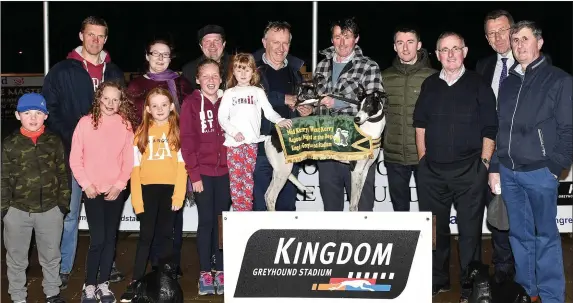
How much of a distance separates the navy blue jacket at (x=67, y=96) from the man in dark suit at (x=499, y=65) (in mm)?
2832

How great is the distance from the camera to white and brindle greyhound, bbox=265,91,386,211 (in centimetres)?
526

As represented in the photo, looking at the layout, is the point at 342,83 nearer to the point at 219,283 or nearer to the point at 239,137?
the point at 239,137

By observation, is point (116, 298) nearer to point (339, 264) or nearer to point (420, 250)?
point (339, 264)

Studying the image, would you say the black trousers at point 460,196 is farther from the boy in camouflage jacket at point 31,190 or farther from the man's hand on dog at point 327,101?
the boy in camouflage jacket at point 31,190

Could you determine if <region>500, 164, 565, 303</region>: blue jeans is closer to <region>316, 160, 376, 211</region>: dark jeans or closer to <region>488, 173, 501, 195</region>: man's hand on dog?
<region>488, 173, 501, 195</region>: man's hand on dog

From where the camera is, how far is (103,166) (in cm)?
523

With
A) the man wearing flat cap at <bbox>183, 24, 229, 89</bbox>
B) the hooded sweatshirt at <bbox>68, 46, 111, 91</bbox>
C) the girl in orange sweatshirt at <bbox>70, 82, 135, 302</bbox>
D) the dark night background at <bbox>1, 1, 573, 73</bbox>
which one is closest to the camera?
the girl in orange sweatshirt at <bbox>70, 82, 135, 302</bbox>

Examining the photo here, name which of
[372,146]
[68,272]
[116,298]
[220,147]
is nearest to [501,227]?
[372,146]

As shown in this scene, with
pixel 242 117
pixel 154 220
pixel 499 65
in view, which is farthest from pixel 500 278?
pixel 154 220

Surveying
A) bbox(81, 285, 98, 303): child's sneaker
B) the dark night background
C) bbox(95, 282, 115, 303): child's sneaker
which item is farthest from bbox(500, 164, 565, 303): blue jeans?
the dark night background

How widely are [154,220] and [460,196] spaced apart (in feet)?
7.27

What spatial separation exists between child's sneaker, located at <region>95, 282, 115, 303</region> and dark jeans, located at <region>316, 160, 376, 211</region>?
69.7 inches

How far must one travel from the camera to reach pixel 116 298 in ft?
18.2

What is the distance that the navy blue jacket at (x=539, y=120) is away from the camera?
15.6 feet
